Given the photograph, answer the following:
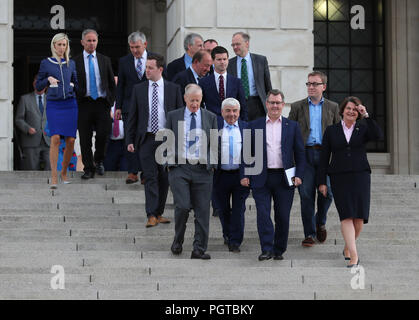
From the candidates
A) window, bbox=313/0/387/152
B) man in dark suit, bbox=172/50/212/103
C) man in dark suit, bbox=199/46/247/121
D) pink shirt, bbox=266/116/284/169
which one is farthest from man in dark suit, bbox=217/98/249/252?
window, bbox=313/0/387/152

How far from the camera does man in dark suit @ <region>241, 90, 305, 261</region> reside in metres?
13.5

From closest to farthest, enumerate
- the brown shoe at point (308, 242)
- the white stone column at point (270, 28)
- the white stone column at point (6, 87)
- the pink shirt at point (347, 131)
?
the pink shirt at point (347, 131)
the brown shoe at point (308, 242)
the white stone column at point (6, 87)
the white stone column at point (270, 28)

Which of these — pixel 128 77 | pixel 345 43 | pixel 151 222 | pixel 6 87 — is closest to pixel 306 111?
pixel 151 222

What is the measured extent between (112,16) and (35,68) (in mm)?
1960

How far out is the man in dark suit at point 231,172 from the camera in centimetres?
1383

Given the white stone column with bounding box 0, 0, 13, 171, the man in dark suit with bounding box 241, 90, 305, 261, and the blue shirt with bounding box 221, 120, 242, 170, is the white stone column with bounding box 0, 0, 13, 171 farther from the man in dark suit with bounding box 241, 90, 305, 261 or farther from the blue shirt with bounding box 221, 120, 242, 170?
the man in dark suit with bounding box 241, 90, 305, 261

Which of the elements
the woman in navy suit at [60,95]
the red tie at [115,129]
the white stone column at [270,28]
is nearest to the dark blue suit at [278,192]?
the woman in navy suit at [60,95]

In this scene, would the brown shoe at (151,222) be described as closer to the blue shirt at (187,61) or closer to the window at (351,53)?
the blue shirt at (187,61)

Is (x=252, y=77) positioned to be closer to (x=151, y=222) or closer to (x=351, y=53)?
(x=151, y=222)

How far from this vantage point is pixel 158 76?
14914 millimetres

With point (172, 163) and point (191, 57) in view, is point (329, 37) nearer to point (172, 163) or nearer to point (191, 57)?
point (191, 57)

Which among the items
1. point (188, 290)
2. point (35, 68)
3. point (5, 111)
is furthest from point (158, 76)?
point (35, 68)

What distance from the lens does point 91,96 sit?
1688 centimetres

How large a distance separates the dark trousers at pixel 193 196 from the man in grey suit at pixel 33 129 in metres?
6.02
